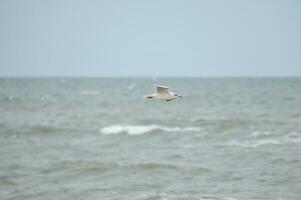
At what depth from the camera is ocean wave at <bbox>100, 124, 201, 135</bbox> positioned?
101ft

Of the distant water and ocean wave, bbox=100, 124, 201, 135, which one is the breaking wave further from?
ocean wave, bbox=100, 124, 201, 135

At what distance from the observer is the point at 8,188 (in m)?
19.2

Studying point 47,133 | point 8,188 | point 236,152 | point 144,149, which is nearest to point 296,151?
point 236,152

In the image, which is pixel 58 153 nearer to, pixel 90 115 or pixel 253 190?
pixel 253 190

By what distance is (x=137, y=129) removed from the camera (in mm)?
31609

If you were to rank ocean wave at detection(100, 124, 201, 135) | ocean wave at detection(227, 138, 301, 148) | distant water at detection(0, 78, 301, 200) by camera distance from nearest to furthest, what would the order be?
distant water at detection(0, 78, 301, 200) < ocean wave at detection(227, 138, 301, 148) < ocean wave at detection(100, 124, 201, 135)

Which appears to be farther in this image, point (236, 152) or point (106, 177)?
point (236, 152)

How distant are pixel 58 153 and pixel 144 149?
10.6ft

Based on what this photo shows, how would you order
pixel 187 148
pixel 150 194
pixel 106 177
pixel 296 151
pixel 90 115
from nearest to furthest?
1. pixel 150 194
2. pixel 106 177
3. pixel 296 151
4. pixel 187 148
5. pixel 90 115

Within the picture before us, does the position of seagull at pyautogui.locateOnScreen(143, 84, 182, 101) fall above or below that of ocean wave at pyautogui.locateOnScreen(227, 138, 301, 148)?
above

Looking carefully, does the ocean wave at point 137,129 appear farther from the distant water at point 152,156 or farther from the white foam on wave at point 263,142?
the white foam on wave at point 263,142

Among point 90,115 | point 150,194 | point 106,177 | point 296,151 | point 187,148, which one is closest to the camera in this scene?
point 150,194

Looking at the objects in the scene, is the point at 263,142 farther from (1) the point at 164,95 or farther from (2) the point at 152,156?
(1) the point at 164,95

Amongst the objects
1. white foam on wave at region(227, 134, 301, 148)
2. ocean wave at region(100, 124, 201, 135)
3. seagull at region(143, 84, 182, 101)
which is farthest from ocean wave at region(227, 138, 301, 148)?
seagull at region(143, 84, 182, 101)
